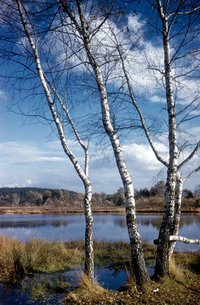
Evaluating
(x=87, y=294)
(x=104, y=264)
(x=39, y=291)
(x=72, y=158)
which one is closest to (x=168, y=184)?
(x=72, y=158)

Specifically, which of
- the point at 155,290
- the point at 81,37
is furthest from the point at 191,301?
the point at 81,37

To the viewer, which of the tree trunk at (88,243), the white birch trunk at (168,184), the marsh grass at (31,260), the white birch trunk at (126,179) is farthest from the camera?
the marsh grass at (31,260)

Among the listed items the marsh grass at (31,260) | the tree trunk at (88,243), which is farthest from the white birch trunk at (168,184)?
the marsh grass at (31,260)

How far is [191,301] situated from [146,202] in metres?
68.3

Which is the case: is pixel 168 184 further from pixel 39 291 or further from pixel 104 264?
pixel 104 264

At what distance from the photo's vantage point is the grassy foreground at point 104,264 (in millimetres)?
7227

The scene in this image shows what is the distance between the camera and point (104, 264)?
12820mm

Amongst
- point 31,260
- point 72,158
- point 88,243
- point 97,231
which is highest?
point 72,158

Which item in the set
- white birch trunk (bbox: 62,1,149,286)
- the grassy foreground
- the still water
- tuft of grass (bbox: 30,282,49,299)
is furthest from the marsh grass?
the still water

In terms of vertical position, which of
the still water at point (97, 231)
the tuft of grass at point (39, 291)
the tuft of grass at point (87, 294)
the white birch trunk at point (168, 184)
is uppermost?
the white birch trunk at point (168, 184)

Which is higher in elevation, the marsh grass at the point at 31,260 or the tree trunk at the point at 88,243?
the tree trunk at the point at 88,243

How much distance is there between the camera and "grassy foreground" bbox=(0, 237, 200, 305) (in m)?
7.23

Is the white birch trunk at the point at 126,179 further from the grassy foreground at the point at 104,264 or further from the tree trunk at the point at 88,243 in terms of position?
the tree trunk at the point at 88,243

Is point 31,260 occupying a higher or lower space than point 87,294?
higher
